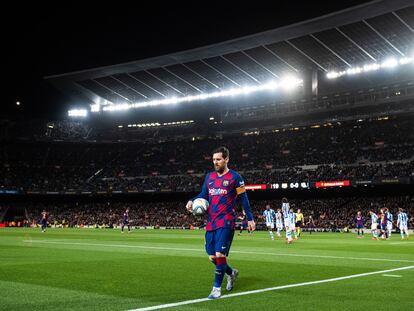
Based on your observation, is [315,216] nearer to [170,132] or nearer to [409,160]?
[409,160]

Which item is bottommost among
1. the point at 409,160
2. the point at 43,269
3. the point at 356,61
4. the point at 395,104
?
the point at 43,269

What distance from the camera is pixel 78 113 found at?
86.3 meters

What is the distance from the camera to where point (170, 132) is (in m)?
83.2

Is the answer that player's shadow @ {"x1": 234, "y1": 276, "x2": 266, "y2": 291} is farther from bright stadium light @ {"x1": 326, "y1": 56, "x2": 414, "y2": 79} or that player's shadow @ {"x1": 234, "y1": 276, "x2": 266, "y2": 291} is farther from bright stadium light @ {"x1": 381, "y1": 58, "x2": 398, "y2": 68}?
bright stadium light @ {"x1": 381, "y1": 58, "x2": 398, "y2": 68}

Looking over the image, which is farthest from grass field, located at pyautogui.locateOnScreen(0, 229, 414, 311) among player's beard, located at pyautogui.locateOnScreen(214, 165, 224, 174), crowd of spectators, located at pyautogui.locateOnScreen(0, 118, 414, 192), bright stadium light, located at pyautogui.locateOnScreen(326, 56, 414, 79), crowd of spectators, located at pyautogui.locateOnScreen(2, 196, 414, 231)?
bright stadium light, located at pyautogui.locateOnScreen(326, 56, 414, 79)

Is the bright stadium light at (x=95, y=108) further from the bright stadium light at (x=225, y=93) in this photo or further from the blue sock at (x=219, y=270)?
the blue sock at (x=219, y=270)

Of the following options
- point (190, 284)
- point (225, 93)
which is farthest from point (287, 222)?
point (225, 93)

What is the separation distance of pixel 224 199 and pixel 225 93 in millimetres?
63697

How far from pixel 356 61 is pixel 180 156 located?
109ft

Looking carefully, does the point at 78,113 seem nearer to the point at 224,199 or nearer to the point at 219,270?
the point at 224,199

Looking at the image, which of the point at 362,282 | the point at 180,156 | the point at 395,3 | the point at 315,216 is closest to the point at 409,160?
the point at 315,216

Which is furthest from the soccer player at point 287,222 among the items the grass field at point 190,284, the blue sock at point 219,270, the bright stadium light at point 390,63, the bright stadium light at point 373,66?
the bright stadium light at point 390,63

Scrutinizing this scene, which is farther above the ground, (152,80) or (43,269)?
(152,80)

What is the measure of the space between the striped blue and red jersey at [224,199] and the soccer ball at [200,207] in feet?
0.41
